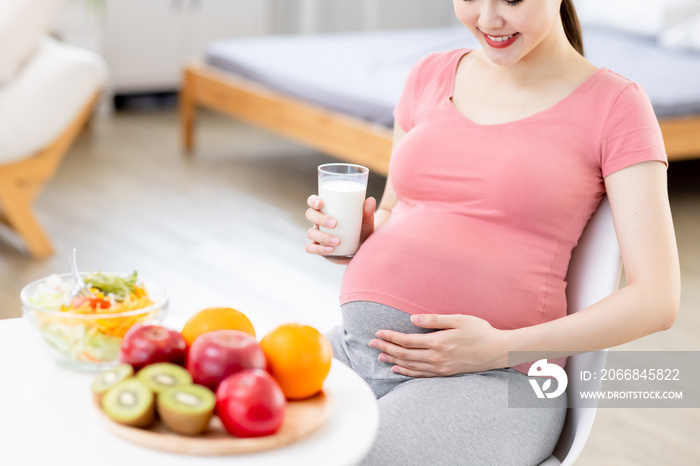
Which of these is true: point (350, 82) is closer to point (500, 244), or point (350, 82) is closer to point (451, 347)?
point (500, 244)

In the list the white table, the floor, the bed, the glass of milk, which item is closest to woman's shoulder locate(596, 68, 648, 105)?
the glass of milk

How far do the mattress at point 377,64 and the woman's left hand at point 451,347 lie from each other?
2.22 m

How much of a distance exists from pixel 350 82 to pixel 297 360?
2.89 meters

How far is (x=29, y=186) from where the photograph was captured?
3.03 metres

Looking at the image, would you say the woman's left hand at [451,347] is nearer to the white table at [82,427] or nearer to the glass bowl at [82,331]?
the white table at [82,427]

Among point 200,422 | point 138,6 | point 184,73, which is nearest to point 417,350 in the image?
point 200,422

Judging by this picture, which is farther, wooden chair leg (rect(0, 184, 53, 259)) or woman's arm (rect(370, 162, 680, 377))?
wooden chair leg (rect(0, 184, 53, 259))

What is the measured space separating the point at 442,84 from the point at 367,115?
6.81 ft

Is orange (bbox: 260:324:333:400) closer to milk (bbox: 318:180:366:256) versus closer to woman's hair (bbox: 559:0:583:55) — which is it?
milk (bbox: 318:180:366:256)

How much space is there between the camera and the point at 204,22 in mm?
5586

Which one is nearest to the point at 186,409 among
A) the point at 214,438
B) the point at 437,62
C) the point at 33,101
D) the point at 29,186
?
the point at 214,438

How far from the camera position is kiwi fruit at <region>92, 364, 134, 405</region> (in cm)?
90

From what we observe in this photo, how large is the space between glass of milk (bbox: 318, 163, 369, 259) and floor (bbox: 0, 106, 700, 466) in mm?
961

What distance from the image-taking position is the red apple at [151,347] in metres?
0.91
